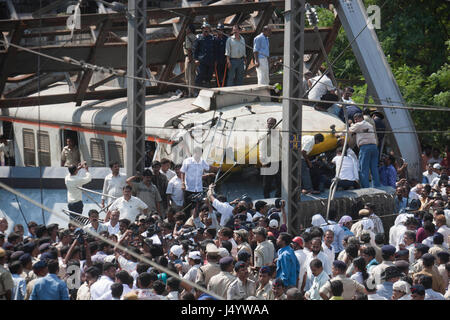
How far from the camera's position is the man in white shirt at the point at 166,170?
1775cm

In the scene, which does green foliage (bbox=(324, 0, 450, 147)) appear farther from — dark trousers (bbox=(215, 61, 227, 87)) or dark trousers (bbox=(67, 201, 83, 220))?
dark trousers (bbox=(67, 201, 83, 220))

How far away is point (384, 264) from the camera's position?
11562 millimetres

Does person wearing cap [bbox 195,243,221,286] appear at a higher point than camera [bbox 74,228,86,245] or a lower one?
higher

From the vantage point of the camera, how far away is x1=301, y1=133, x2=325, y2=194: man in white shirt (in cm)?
1770

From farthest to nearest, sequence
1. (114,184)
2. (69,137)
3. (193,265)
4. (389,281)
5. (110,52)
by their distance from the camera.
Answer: (69,137)
(110,52)
(114,184)
(193,265)
(389,281)

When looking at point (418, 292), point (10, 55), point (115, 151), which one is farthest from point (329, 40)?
point (418, 292)

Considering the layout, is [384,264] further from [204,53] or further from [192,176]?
[204,53]

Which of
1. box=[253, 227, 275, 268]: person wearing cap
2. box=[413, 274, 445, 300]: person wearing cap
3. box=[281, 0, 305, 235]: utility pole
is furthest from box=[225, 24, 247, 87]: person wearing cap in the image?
box=[413, 274, 445, 300]: person wearing cap

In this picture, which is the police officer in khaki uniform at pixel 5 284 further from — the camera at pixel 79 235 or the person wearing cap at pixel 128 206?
the person wearing cap at pixel 128 206

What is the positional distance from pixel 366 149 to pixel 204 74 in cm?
500

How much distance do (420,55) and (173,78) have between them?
806cm

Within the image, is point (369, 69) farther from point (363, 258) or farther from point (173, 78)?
point (363, 258)

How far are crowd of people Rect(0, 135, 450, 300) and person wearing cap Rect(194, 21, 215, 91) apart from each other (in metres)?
4.45

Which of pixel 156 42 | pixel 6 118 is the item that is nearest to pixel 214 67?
pixel 156 42
